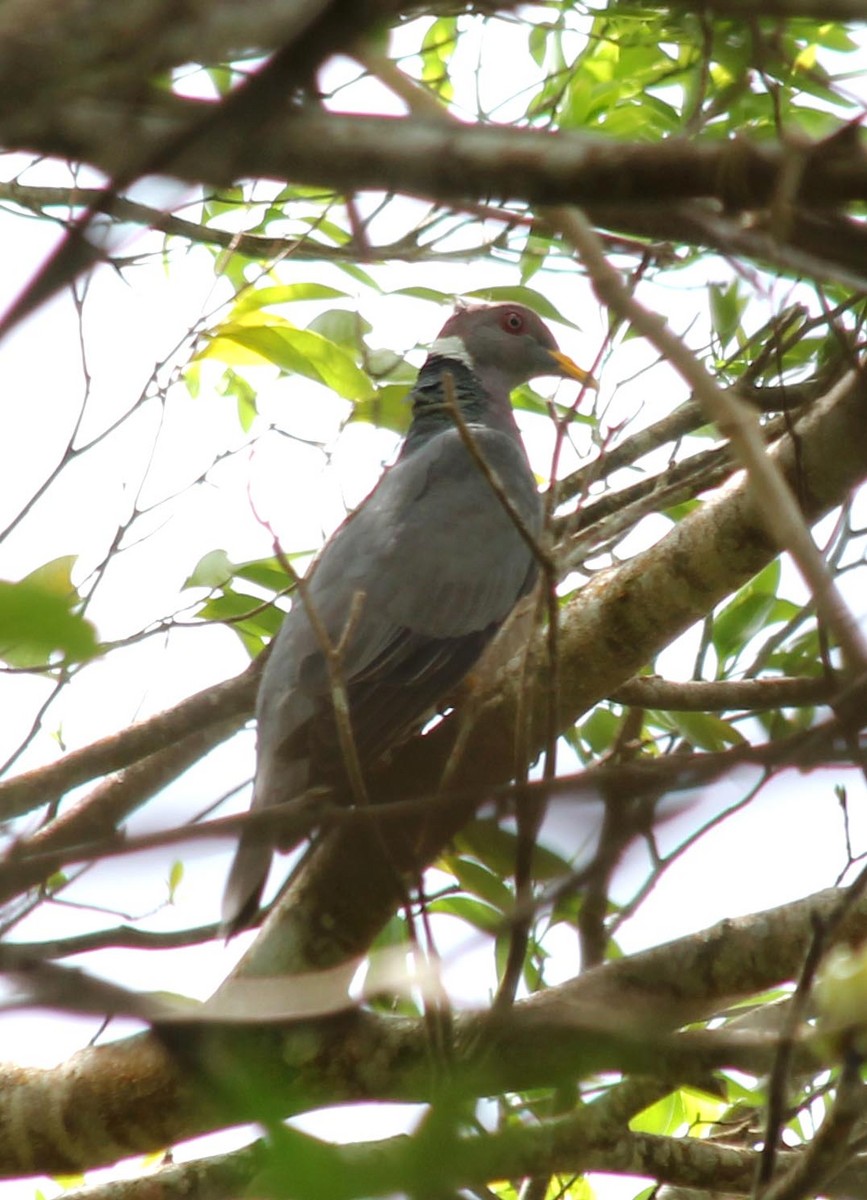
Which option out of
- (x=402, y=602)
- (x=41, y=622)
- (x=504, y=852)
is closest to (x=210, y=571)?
(x=402, y=602)

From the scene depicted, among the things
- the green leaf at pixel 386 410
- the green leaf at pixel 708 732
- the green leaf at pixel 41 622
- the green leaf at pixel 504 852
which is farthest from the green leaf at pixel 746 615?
the green leaf at pixel 41 622

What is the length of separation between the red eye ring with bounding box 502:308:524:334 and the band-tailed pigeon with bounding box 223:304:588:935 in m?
0.48

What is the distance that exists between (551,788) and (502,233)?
10.4 feet

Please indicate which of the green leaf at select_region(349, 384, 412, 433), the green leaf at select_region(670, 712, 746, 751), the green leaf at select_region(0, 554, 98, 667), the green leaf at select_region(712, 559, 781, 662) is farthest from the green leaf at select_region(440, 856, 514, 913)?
the green leaf at select_region(0, 554, 98, 667)

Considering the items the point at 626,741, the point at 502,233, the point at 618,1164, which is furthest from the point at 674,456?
the point at 618,1164

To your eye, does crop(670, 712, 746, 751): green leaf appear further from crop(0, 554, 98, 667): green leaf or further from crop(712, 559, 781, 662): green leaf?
crop(0, 554, 98, 667): green leaf

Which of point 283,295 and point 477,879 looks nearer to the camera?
point 477,879

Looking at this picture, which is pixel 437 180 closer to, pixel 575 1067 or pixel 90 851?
pixel 90 851

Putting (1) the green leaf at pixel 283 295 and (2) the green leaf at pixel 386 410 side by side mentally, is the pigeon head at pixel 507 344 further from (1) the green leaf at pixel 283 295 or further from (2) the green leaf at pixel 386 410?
(1) the green leaf at pixel 283 295

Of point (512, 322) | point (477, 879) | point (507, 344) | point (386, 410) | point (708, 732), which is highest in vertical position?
point (512, 322)

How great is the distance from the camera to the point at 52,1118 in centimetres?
237

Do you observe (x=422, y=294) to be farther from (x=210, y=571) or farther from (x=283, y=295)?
(x=210, y=571)

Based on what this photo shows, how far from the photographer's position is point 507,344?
18.0 feet

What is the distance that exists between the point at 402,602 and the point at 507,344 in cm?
197
